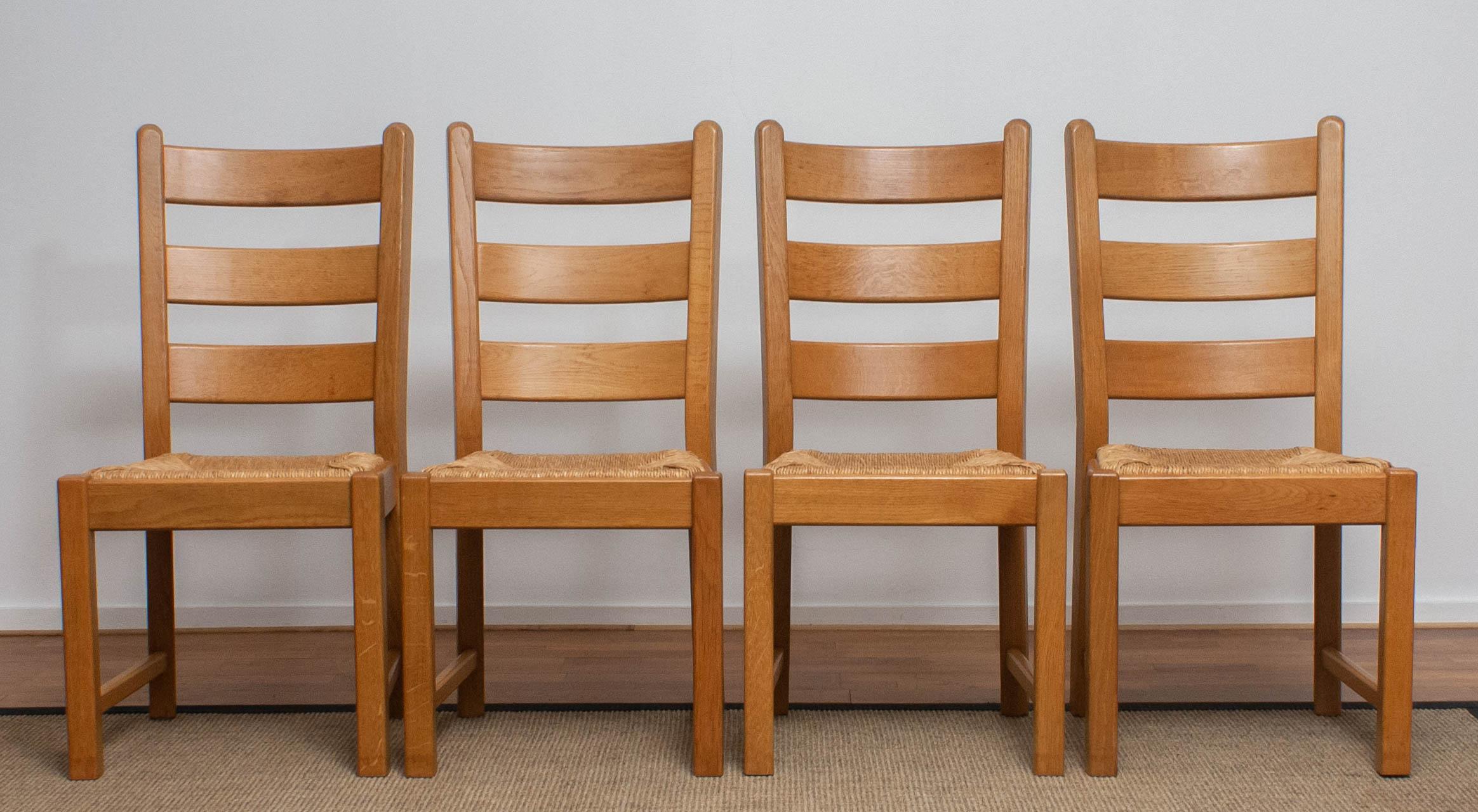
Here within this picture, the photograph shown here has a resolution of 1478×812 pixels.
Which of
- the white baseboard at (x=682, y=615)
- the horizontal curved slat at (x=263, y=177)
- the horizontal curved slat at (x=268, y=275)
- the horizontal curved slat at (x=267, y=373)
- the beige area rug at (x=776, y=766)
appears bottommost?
the beige area rug at (x=776, y=766)

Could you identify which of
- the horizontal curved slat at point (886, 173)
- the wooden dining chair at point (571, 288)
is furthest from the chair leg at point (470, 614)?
the horizontal curved slat at point (886, 173)

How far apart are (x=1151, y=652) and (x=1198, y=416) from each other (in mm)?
543

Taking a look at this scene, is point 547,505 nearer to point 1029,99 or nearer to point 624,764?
point 624,764

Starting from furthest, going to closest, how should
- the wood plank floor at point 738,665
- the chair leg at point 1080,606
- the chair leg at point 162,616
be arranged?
the wood plank floor at point 738,665
the chair leg at point 162,616
the chair leg at point 1080,606

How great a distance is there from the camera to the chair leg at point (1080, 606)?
157cm

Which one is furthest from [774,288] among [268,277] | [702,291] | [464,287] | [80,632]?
[80,632]

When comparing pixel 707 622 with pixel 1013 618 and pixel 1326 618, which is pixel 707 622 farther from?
pixel 1326 618

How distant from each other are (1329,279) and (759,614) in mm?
1037

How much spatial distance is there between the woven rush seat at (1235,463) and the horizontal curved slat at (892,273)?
34 centimetres

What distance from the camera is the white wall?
222 cm

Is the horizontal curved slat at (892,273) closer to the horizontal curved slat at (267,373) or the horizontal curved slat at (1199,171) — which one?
the horizontal curved slat at (1199,171)

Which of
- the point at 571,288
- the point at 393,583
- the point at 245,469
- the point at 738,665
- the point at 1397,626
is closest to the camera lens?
the point at 1397,626

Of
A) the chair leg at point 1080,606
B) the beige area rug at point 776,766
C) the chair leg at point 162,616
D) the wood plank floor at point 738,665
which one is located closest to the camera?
the beige area rug at point 776,766

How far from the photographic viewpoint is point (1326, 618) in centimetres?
167
